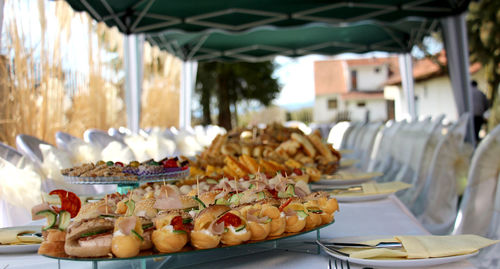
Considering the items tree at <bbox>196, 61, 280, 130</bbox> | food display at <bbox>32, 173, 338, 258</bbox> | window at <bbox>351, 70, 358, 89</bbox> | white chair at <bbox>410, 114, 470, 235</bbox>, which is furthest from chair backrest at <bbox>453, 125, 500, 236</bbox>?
window at <bbox>351, 70, 358, 89</bbox>

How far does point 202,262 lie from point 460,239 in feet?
1.91

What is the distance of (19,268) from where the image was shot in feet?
3.48

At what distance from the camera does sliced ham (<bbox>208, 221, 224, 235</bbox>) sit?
93 cm

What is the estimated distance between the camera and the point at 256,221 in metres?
1.00

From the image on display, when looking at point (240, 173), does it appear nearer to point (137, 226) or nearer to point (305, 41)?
point (137, 226)

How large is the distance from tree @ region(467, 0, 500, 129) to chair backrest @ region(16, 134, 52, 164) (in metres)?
14.7

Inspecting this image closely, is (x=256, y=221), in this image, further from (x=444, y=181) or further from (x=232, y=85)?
(x=232, y=85)

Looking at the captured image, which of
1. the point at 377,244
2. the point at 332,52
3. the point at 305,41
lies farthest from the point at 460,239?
the point at 332,52

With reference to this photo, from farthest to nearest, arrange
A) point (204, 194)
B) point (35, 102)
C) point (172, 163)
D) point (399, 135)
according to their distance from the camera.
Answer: point (399, 135)
point (35, 102)
point (172, 163)
point (204, 194)

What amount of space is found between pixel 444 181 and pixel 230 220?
298cm

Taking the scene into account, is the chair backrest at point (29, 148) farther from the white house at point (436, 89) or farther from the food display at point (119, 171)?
the white house at point (436, 89)

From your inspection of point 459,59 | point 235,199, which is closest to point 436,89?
point 459,59

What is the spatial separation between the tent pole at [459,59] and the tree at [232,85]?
34.4 ft

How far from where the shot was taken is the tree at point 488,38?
15.3 m
